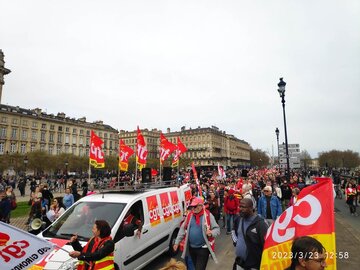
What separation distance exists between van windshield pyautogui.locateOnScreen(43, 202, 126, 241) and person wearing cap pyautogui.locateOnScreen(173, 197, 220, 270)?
1.49 m

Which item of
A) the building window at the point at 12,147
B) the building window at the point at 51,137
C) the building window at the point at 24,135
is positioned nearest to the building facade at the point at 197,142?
the building window at the point at 51,137

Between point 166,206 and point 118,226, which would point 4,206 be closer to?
point 166,206

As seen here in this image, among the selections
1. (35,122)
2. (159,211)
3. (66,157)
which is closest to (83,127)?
(35,122)

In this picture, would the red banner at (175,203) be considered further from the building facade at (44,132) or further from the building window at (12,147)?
the building window at (12,147)

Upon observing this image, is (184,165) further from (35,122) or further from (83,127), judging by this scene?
(35,122)

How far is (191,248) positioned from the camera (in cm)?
474

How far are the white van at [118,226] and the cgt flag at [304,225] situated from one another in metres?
2.87

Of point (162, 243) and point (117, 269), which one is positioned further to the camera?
point (162, 243)

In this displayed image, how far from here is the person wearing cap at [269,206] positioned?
7668 millimetres

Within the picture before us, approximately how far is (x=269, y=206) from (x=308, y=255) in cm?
585

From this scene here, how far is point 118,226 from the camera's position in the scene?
202 inches

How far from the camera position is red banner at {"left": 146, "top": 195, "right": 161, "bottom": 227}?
637 centimetres

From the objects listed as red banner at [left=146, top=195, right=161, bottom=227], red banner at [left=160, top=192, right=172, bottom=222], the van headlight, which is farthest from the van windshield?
red banner at [left=160, top=192, right=172, bottom=222]

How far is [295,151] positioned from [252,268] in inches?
635
